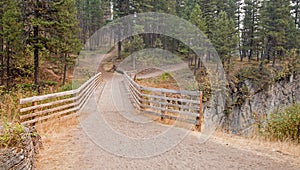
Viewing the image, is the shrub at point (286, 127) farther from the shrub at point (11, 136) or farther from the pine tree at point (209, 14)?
the pine tree at point (209, 14)

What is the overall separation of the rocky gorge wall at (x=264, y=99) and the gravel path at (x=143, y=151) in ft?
56.1

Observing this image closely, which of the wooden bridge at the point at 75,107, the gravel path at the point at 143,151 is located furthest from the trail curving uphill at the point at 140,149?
the wooden bridge at the point at 75,107

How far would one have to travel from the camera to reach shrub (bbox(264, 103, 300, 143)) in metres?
7.05

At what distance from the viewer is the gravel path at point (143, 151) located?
16.0 feet

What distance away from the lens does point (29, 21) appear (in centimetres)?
1470

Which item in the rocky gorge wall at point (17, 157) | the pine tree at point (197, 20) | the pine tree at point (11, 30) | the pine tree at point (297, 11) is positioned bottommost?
the rocky gorge wall at point (17, 157)

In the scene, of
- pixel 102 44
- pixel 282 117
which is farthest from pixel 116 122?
pixel 102 44

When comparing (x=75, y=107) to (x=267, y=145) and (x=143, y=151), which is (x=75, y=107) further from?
(x=267, y=145)

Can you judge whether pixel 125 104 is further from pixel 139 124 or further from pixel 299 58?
pixel 299 58

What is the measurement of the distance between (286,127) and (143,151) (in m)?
4.50

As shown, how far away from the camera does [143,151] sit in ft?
18.3

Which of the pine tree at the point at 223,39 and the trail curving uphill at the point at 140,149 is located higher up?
the pine tree at the point at 223,39

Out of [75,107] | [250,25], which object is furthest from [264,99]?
[75,107]

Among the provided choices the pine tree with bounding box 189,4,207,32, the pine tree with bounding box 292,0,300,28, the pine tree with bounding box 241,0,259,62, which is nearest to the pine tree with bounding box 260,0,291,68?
the pine tree with bounding box 241,0,259,62
